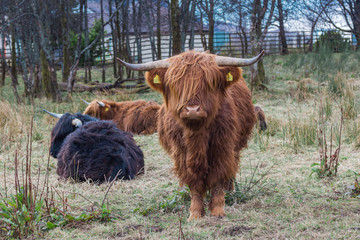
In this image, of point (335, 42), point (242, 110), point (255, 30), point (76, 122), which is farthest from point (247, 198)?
point (335, 42)

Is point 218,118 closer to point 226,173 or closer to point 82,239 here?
point 226,173

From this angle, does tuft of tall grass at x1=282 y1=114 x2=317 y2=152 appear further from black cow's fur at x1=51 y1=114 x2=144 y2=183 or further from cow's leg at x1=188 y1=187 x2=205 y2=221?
cow's leg at x1=188 y1=187 x2=205 y2=221

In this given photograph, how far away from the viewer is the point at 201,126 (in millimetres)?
3029

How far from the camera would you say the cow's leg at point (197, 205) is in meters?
3.15

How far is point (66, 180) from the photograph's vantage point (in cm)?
452

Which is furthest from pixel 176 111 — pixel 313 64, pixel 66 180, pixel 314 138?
pixel 313 64

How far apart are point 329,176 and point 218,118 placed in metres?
1.50

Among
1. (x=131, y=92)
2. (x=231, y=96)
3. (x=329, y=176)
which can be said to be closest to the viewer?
(x=231, y=96)

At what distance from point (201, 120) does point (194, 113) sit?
0.15 m

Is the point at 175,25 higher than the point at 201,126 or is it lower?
higher

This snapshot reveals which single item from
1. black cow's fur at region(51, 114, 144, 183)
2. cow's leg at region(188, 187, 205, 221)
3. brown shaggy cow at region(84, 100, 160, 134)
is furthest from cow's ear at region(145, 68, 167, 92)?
brown shaggy cow at region(84, 100, 160, 134)

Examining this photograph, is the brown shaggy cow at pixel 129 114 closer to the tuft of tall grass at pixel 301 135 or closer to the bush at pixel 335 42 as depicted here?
the tuft of tall grass at pixel 301 135

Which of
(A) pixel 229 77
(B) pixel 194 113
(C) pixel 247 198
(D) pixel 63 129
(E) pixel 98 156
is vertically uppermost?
(A) pixel 229 77

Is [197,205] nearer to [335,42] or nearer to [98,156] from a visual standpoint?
[98,156]
